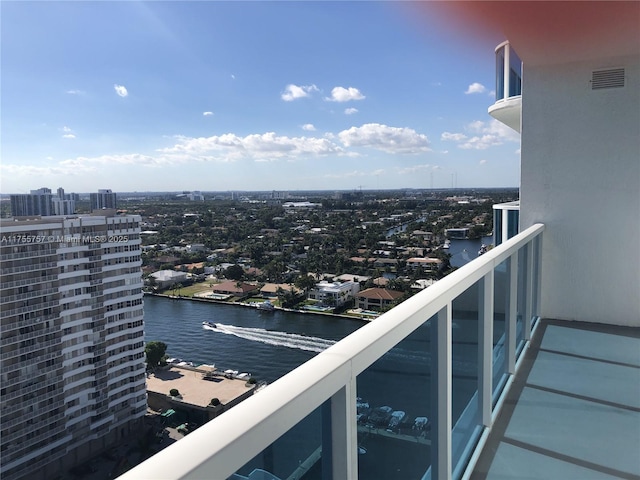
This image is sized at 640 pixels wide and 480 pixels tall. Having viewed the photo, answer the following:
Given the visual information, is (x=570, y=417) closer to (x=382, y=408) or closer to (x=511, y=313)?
(x=511, y=313)

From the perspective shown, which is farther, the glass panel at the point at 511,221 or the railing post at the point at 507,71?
the railing post at the point at 507,71

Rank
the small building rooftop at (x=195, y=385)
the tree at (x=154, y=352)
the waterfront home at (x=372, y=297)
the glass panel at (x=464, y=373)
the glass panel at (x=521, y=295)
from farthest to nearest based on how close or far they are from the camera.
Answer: the waterfront home at (x=372, y=297) → the tree at (x=154, y=352) → the small building rooftop at (x=195, y=385) → the glass panel at (x=521, y=295) → the glass panel at (x=464, y=373)

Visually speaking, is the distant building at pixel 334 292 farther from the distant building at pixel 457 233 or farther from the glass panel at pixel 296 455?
the glass panel at pixel 296 455

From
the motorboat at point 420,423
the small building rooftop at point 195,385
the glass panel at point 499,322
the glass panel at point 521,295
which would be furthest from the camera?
the small building rooftop at point 195,385

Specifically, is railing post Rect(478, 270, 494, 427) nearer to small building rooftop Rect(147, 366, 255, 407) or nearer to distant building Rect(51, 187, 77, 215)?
small building rooftop Rect(147, 366, 255, 407)

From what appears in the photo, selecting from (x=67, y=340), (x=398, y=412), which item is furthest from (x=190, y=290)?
(x=398, y=412)

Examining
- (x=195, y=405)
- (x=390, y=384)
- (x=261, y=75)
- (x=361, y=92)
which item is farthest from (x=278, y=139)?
(x=390, y=384)

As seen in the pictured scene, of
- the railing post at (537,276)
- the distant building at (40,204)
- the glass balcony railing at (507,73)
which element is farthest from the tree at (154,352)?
the railing post at (537,276)
